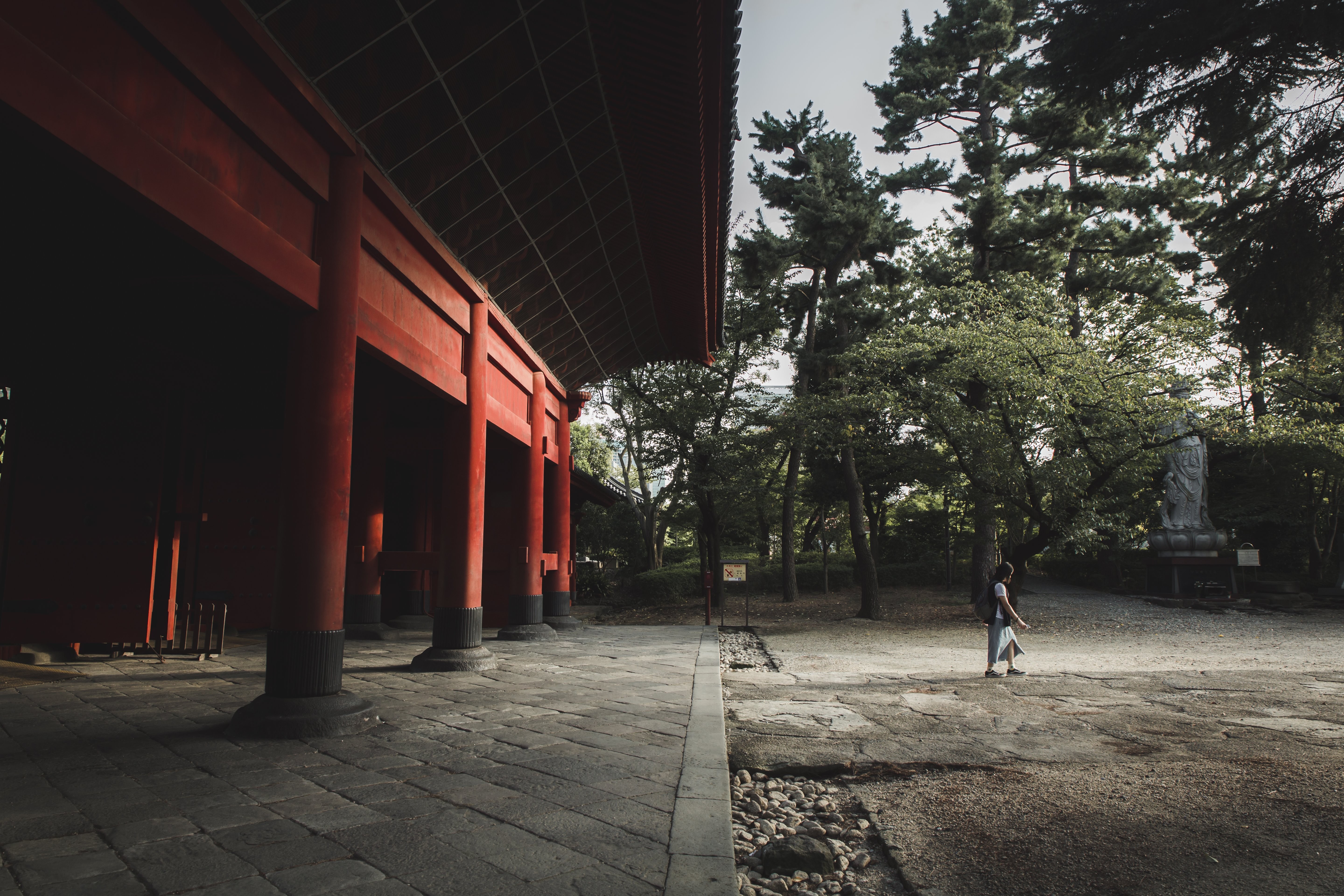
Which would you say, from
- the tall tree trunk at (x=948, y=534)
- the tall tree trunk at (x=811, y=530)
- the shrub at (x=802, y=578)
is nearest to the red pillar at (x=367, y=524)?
the shrub at (x=802, y=578)

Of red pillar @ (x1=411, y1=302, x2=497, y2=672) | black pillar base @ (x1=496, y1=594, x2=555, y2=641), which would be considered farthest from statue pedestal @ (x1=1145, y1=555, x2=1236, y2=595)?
red pillar @ (x1=411, y1=302, x2=497, y2=672)

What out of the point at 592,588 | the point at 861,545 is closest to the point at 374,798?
the point at 861,545

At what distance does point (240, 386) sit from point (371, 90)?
20.0ft

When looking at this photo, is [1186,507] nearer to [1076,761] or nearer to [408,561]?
[1076,761]

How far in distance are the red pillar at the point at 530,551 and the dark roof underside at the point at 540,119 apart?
1867mm

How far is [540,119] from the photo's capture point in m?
6.20

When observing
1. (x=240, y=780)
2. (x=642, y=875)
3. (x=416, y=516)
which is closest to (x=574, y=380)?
(x=416, y=516)

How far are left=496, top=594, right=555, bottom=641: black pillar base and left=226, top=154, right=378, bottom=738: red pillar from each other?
228 inches

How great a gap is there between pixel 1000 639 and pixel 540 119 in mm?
7101

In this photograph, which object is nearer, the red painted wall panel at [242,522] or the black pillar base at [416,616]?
the red painted wall panel at [242,522]

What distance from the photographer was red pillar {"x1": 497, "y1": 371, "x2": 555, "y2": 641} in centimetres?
1051

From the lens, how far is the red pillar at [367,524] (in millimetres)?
9875

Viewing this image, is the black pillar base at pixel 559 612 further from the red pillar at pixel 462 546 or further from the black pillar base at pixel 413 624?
the red pillar at pixel 462 546

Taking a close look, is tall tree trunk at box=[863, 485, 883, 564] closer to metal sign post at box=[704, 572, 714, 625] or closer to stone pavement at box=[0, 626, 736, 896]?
metal sign post at box=[704, 572, 714, 625]
